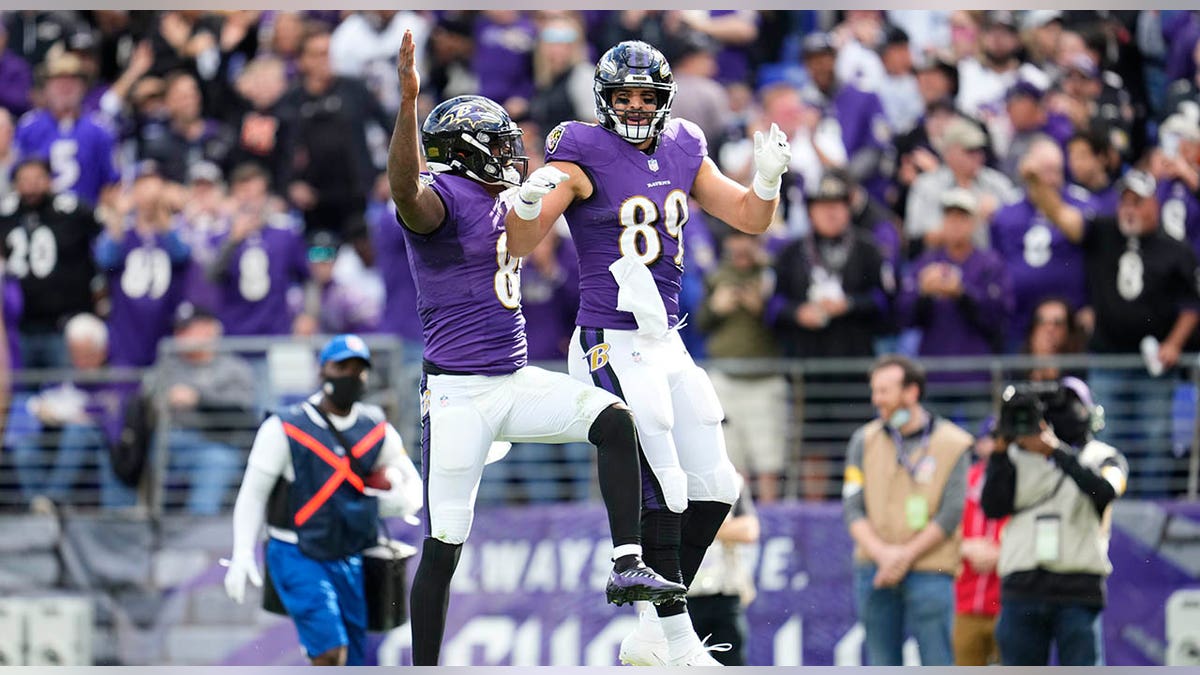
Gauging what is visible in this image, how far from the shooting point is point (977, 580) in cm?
1298

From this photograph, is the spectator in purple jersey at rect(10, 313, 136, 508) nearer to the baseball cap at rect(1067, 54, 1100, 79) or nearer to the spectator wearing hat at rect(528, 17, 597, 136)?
the spectator wearing hat at rect(528, 17, 597, 136)

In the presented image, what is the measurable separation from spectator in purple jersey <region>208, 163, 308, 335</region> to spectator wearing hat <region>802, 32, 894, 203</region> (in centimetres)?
401

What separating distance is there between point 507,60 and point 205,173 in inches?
97.4

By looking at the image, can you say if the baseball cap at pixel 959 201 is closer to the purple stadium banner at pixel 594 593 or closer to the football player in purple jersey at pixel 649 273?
the purple stadium banner at pixel 594 593

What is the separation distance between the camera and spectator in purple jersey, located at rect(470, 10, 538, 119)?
54.0 feet

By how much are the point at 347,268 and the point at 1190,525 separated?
617cm

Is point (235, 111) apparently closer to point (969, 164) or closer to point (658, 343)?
point (969, 164)

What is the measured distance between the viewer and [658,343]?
9.09 metres

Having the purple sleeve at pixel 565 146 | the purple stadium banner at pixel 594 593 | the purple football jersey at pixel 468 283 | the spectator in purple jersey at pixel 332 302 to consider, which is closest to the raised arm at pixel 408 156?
the purple football jersey at pixel 468 283

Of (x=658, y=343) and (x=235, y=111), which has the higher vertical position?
(x=235, y=111)

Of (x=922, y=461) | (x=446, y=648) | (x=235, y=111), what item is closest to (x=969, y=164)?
(x=922, y=461)

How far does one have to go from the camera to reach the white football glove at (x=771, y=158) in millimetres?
8844

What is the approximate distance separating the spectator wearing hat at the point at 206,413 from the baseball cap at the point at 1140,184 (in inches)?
242

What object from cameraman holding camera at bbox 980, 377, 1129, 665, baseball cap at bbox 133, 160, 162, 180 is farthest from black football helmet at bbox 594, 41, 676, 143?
baseball cap at bbox 133, 160, 162, 180
